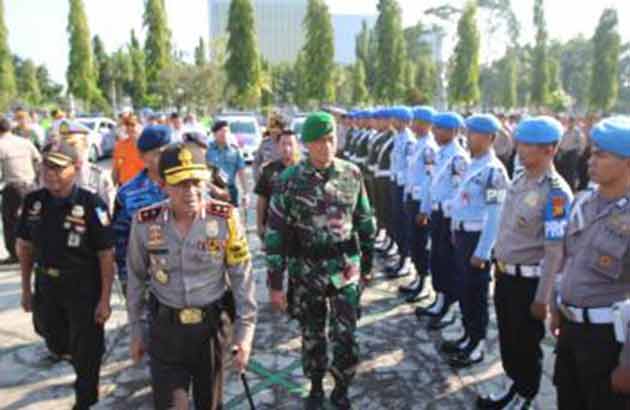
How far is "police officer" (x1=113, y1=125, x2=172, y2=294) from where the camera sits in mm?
3865

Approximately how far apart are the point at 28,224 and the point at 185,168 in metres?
1.59

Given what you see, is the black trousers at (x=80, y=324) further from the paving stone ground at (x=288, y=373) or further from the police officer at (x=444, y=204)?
the police officer at (x=444, y=204)

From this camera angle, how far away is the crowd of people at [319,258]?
2.73 meters

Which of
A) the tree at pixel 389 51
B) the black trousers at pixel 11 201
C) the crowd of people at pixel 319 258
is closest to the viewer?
the crowd of people at pixel 319 258

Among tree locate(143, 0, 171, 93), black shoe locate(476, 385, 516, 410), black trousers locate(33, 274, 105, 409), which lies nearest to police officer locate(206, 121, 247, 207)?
black trousers locate(33, 274, 105, 409)

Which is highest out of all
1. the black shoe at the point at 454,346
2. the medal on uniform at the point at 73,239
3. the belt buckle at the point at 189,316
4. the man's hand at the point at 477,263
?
the medal on uniform at the point at 73,239

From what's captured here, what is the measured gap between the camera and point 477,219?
4570 millimetres

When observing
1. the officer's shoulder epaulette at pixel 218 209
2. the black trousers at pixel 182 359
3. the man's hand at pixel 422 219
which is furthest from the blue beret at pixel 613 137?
the man's hand at pixel 422 219

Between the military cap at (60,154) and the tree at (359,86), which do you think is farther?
the tree at (359,86)

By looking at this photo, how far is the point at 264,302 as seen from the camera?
21.4 feet

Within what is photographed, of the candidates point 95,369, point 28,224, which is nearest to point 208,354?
point 95,369

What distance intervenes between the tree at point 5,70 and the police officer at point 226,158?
3090 cm

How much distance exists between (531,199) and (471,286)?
1215mm

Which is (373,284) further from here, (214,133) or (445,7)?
(445,7)
